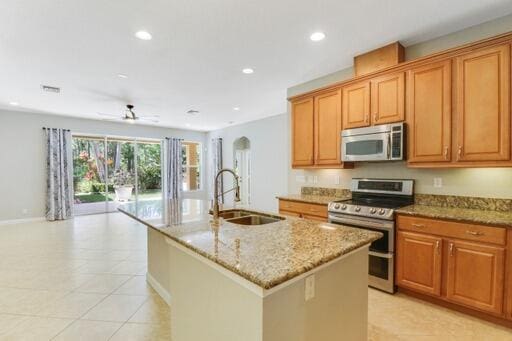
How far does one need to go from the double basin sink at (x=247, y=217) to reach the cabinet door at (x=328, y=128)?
1742 mm

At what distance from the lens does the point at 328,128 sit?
368 cm

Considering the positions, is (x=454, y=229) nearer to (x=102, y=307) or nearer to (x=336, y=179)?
(x=336, y=179)

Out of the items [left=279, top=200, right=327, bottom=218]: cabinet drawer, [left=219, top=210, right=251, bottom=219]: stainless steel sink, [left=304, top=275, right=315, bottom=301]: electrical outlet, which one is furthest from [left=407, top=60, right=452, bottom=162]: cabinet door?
[left=304, top=275, right=315, bottom=301]: electrical outlet

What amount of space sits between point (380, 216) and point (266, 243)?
5.90ft

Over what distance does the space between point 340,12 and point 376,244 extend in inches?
91.9

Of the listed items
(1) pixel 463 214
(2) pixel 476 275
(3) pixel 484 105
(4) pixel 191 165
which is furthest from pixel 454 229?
(4) pixel 191 165

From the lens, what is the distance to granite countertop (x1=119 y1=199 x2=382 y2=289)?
3.57 ft

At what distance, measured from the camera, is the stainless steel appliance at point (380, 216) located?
2.71 metres

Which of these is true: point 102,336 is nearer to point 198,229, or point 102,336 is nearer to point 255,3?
point 198,229

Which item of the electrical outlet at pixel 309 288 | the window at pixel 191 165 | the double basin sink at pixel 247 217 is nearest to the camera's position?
the electrical outlet at pixel 309 288

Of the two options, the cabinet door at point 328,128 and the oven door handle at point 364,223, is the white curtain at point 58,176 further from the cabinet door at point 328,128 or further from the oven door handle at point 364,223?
the oven door handle at point 364,223

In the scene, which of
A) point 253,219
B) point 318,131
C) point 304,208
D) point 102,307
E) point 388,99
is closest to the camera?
point 253,219

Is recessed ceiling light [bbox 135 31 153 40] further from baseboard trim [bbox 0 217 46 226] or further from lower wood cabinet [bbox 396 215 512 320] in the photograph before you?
baseboard trim [bbox 0 217 46 226]

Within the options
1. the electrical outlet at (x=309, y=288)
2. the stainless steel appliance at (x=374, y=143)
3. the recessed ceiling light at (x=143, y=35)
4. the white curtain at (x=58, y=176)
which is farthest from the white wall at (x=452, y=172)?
the white curtain at (x=58, y=176)
